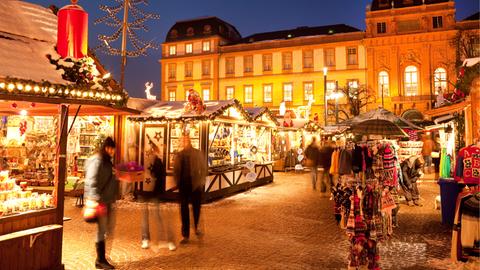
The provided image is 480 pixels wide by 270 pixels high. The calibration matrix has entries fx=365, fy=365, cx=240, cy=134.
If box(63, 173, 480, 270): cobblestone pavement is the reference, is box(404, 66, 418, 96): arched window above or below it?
above

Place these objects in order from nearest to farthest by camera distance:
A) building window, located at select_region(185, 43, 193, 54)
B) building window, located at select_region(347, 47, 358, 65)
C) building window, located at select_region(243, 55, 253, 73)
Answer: building window, located at select_region(347, 47, 358, 65), building window, located at select_region(243, 55, 253, 73), building window, located at select_region(185, 43, 193, 54)

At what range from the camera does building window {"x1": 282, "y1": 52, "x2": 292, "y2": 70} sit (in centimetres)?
4003

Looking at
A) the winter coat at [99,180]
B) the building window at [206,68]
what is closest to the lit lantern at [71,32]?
the winter coat at [99,180]

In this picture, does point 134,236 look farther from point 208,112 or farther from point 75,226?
point 208,112

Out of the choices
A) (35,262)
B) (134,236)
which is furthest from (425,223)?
(35,262)

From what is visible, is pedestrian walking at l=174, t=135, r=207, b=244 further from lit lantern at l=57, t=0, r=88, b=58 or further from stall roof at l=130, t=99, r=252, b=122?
stall roof at l=130, t=99, r=252, b=122

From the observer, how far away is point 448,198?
8008 mm

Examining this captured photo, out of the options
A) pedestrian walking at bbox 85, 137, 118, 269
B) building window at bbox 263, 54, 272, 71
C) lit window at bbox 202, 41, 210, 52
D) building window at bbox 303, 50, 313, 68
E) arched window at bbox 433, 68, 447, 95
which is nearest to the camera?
pedestrian walking at bbox 85, 137, 118, 269

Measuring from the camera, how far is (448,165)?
11258 millimetres

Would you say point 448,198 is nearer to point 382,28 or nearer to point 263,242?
point 263,242

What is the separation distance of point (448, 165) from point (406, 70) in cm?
2686

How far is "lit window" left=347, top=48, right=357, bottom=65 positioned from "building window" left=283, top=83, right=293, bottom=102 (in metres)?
6.58

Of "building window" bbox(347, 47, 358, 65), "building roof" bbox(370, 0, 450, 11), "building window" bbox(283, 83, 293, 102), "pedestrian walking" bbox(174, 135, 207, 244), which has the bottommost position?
"pedestrian walking" bbox(174, 135, 207, 244)

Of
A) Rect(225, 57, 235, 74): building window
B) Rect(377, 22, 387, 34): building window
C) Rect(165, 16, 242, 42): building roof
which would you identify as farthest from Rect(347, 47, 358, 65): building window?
Rect(165, 16, 242, 42): building roof
